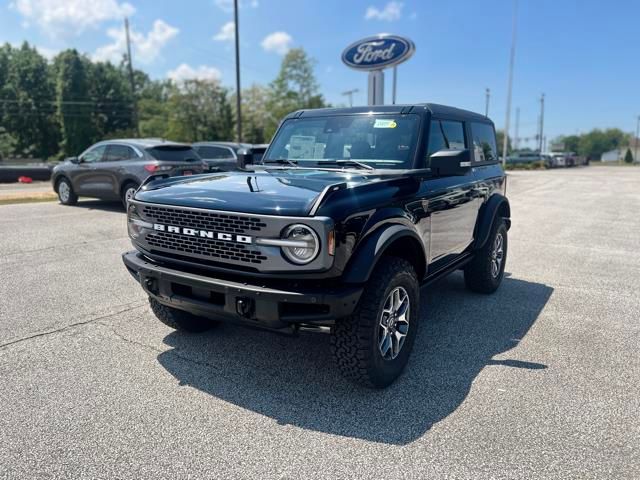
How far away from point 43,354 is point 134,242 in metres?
1.13

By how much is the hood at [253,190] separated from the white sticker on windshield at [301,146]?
504 mm

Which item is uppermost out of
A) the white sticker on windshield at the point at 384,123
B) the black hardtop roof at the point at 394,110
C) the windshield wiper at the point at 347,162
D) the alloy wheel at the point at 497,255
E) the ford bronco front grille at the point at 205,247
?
the black hardtop roof at the point at 394,110

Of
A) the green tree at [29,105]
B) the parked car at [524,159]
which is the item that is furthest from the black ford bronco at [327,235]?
the green tree at [29,105]

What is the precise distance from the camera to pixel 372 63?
54.7ft

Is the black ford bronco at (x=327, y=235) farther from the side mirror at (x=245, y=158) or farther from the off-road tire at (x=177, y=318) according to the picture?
the side mirror at (x=245, y=158)

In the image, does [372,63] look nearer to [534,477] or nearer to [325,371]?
[325,371]

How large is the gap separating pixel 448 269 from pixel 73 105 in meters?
60.3

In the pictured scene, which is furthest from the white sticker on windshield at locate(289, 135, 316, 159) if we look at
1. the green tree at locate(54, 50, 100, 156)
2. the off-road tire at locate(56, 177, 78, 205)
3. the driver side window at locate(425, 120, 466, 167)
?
the green tree at locate(54, 50, 100, 156)

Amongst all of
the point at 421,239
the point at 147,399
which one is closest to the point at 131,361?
the point at 147,399

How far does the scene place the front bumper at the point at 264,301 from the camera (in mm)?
2711

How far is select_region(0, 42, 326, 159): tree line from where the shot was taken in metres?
53.3

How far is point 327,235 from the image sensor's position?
2.67 metres

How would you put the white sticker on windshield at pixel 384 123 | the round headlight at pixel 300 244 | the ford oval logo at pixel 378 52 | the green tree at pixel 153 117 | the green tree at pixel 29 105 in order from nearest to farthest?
the round headlight at pixel 300 244
the white sticker on windshield at pixel 384 123
the ford oval logo at pixel 378 52
the green tree at pixel 29 105
the green tree at pixel 153 117

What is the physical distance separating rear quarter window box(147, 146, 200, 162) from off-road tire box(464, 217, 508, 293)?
7.73 meters
